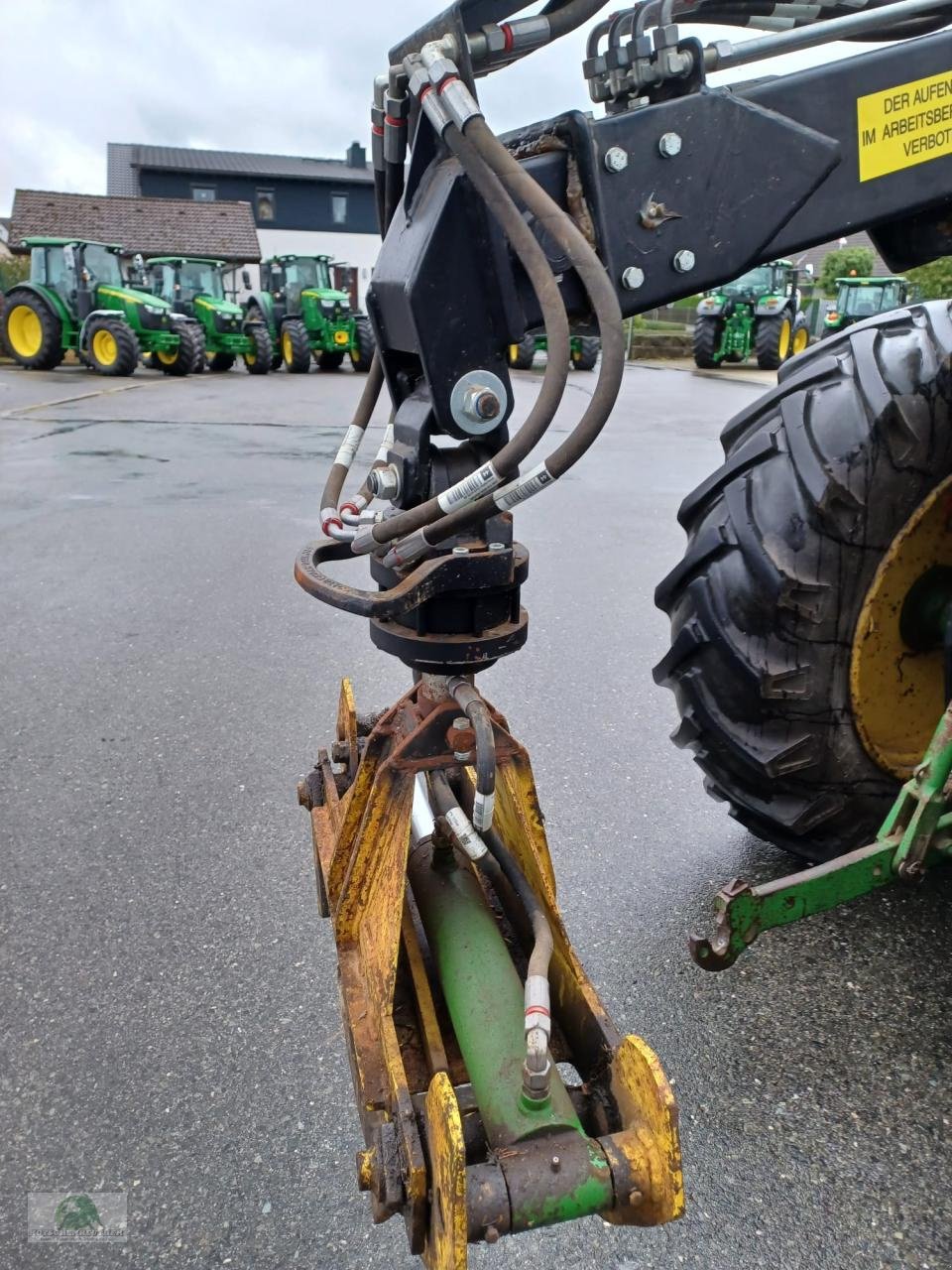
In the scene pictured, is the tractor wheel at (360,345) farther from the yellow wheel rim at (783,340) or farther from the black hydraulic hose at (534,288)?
the black hydraulic hose at (534,288)

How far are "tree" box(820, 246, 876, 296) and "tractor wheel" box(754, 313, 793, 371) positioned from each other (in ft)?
34.5

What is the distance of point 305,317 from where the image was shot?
19.6 m

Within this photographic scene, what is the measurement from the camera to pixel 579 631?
14.0ft

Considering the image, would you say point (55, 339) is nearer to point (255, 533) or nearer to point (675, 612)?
point (255, 533)

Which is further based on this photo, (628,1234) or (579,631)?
(579,631)

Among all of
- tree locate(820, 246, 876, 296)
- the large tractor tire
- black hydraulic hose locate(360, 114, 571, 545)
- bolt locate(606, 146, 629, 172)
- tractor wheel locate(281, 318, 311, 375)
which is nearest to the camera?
black hydraulic hose locate(360, 114, 571, 545)

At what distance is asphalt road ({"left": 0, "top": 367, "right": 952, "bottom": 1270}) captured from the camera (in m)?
1.63

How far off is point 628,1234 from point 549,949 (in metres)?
0.55

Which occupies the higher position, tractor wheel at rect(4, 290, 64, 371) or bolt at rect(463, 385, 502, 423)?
tractor wheel at rect(4, 290, 64, 371)

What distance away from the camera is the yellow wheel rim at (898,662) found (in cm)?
204

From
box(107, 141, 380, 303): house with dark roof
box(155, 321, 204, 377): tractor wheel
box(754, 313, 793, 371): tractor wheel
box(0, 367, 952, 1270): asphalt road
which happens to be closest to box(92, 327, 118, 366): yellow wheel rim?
box(155, 321, 204, 377): tractor wheel

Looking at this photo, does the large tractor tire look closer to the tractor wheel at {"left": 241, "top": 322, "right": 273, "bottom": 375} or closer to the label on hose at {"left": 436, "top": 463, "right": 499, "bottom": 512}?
the label on hose at {"left": 436, "top": 463, "right": 499, "bottom": 512}

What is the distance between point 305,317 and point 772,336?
9265 mm

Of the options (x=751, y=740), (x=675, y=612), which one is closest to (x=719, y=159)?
(x=675, y=612)
